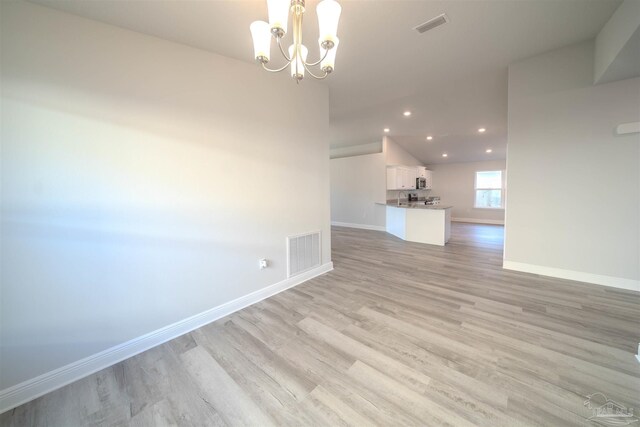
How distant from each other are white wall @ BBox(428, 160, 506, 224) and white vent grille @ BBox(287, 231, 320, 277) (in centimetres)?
810

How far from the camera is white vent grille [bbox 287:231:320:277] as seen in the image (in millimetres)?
3027

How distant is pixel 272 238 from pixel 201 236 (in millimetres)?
830

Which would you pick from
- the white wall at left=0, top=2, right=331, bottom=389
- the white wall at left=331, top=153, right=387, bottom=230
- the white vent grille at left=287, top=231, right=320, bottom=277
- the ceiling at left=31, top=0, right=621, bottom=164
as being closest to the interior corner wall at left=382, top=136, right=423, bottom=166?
the white wall at left=331, top=153, right=387, bottom=230

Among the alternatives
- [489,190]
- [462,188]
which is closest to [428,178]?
[462,188]

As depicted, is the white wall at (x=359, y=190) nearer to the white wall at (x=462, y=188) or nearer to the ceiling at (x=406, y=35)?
the ceiling at (x=406, y=35)

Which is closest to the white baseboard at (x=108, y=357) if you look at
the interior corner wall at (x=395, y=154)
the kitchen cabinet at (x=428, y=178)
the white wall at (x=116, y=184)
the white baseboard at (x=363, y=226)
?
the white wall at (x=116, y=184)

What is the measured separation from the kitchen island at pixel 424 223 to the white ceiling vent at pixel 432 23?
3869 mm

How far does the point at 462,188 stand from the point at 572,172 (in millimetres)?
6669

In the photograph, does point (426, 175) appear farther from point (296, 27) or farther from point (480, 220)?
point (296, 27)

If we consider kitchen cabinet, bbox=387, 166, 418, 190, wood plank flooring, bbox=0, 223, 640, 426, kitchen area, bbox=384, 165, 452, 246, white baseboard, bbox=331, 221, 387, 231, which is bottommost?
wood plank flooring, bbox=0, 223, 640, 426

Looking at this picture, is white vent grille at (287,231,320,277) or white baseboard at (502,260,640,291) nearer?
white baseboard at (502,260,640,291)

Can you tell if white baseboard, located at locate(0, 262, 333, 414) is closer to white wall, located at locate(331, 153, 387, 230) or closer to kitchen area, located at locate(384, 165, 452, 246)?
kitchen area, located at locate(384, 165, 452, 246)

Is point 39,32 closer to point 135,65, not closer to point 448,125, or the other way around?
point 135,65

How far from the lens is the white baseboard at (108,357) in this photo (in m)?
1.46
